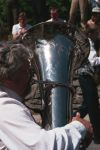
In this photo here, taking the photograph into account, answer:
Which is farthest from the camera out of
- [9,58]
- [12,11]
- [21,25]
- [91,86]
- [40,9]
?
[12,11]

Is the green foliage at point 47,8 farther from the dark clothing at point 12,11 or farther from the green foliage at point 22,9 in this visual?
the dark clothing at point 12,11

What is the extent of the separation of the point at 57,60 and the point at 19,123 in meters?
1.05

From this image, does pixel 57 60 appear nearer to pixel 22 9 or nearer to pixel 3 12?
pixel 22 9

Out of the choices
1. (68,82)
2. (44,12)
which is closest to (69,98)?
(68,82)

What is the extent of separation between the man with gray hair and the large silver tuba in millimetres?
432

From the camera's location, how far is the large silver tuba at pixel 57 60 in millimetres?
1799

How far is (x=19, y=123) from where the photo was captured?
1091mm

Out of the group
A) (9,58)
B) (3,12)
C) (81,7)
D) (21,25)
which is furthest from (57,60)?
(3,12)

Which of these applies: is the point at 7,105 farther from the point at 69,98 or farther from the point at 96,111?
the point at 96,111

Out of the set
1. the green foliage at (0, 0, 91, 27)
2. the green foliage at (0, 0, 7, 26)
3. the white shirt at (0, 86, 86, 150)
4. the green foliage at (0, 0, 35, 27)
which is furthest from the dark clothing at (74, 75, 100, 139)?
the green foliage at (0, 0, 7, 26)

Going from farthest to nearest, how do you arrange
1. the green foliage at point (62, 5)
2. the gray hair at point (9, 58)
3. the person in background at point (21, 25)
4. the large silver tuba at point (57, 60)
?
the green foliage at point (62, 5)
the person in background at point (21, 25)
the large silver tuba at point (57, 60)
the gray hair at point (9, 58)

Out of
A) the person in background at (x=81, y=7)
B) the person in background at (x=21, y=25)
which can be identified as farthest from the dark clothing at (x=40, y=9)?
the person in background at (x=81, y=7)

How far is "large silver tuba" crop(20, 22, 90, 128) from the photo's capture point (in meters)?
1.80

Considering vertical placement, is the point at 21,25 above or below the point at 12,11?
below
